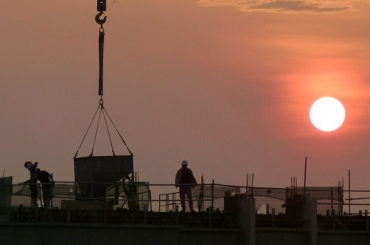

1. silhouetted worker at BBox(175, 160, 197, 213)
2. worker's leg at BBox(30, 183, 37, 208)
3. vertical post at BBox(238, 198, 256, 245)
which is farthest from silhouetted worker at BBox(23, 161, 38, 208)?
vertical post at BBox(238, 198, 256, 245)

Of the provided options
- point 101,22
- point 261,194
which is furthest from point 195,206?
point 101,22

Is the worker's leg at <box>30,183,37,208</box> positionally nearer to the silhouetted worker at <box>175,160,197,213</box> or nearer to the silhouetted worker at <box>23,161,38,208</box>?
the silhouetted worker at <box>23,161,38,208</box>

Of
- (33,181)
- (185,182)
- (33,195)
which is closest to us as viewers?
(33,195)

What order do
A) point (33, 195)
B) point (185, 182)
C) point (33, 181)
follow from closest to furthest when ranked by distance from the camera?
point (33, 195)
point (33, 181)
point (185, 182)

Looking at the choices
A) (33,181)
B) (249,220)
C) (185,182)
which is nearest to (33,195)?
(33,181)

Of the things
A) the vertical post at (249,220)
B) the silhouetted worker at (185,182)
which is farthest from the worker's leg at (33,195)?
the vertical post at (249,220)

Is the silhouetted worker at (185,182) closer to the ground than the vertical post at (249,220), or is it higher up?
higher up

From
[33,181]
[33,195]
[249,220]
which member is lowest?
[249,220]

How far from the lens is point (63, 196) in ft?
134

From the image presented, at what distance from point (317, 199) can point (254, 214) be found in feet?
14.2

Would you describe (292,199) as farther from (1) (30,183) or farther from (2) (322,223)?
(1) (30,183)

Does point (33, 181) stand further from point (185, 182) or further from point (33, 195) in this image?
point (185, 182)

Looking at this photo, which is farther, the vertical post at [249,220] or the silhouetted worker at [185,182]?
the silhouetted worker at [185,182]

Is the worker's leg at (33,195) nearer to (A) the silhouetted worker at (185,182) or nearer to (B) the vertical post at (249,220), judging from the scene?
(A) the silhouetted worker at (185,182)
